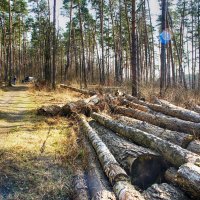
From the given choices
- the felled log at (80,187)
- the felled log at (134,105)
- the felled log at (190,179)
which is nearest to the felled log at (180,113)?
the felled log at (134,105)

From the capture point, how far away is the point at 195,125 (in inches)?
321

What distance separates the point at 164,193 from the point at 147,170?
4.18 ft

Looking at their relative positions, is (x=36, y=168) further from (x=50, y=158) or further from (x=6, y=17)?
(x=6, y=17)

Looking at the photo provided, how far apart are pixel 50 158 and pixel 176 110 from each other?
18.0ft

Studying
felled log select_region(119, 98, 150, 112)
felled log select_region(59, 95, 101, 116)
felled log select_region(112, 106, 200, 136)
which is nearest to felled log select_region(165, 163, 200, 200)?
felled log select_region(112, 106, 200, 136)

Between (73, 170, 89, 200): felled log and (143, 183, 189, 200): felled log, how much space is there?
3.64ft

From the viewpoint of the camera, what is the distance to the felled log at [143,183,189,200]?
4680mm

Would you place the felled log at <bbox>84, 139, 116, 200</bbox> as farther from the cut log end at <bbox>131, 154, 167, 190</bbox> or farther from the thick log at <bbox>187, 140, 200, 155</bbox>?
the thick log at <bbox>187, 140, 200, 155</bbox>

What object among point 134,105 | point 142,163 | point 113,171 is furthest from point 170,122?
point 113,171

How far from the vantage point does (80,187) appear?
545cm

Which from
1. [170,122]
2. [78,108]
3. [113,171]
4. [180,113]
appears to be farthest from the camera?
[78,108]

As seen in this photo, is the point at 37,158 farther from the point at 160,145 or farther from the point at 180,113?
the point at 180,113

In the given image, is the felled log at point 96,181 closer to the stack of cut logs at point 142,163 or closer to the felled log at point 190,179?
the stack of cut logs at point 142,163

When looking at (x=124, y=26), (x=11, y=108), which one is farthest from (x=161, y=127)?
(x=124, y=26)
